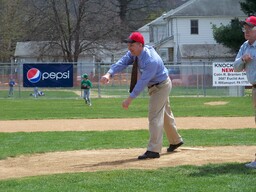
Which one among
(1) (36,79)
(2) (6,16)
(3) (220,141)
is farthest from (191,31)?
(3) (220,141)

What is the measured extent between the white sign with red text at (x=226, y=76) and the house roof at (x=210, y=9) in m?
23.6

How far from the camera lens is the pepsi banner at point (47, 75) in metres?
35.3

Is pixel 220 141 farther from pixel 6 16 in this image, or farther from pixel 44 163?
pixel 6 16

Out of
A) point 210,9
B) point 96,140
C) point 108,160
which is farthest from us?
point 210,9

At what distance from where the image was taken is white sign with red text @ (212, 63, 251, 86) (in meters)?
34.4

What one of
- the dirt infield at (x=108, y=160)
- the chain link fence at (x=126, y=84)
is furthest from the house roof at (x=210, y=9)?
the dirt infield at (x=108, y=160)

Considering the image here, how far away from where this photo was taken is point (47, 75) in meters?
35.4

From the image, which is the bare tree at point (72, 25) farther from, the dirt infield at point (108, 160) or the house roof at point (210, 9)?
the dirt infield at point (108, 160)

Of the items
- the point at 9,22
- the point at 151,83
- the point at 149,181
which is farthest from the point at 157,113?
the point at 9,22

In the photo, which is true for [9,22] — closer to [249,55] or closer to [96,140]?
[96,140]

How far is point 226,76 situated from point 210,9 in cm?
2465

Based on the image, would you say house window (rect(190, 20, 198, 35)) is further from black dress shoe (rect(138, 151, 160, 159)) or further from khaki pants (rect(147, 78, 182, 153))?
black dress shoe (rect(138, 151, 160, 159))

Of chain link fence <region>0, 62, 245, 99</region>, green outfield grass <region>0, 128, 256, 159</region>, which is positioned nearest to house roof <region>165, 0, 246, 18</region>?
chain link fence <region>0, 62, 245, 99</region>

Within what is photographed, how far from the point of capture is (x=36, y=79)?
35.4 m
